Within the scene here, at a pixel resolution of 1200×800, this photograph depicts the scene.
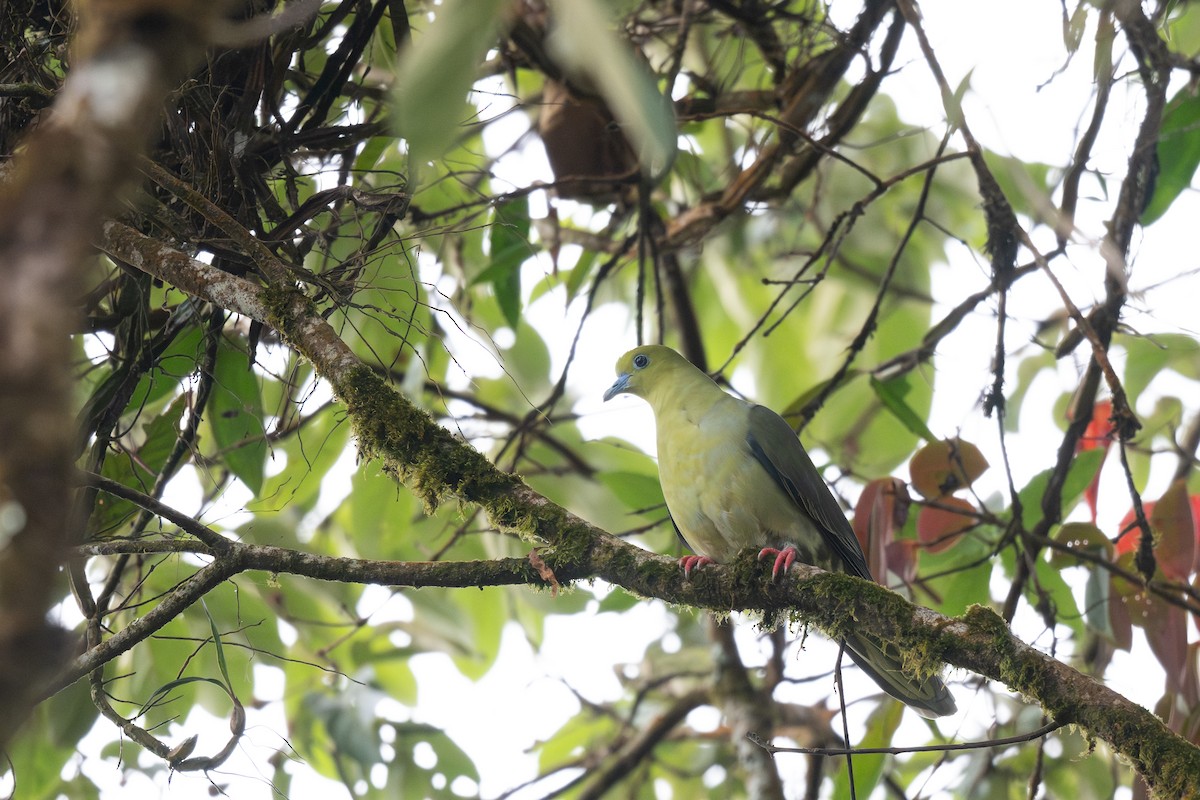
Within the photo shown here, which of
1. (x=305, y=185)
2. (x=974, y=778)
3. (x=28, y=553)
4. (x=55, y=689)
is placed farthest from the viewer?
(x=974, y=778)

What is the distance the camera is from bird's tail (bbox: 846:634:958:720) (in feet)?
9.98

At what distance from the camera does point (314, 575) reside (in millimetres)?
2100

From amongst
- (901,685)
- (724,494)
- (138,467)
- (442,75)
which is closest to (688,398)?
(724,494)

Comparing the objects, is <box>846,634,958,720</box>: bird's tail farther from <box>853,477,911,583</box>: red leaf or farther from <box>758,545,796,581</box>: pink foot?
<box>758,545,796,581</box>: pink foot

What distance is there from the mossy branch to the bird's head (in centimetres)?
171

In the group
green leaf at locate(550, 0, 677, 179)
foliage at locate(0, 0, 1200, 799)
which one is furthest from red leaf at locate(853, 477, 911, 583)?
green leaf at locate(550, 0, 677, 179)

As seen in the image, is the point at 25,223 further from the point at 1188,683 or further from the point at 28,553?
the point at 1188,683

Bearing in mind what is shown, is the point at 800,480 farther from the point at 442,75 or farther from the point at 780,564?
the point at 442,75

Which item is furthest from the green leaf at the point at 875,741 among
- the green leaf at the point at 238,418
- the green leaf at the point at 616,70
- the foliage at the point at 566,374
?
the green leaf at the point at 616,70

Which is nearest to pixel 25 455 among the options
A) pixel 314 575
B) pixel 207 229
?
pixel 314 575

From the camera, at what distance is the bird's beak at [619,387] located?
425 centimetres

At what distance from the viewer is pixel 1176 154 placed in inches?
141

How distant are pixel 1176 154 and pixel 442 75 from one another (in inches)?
140

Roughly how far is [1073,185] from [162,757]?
319 cm
